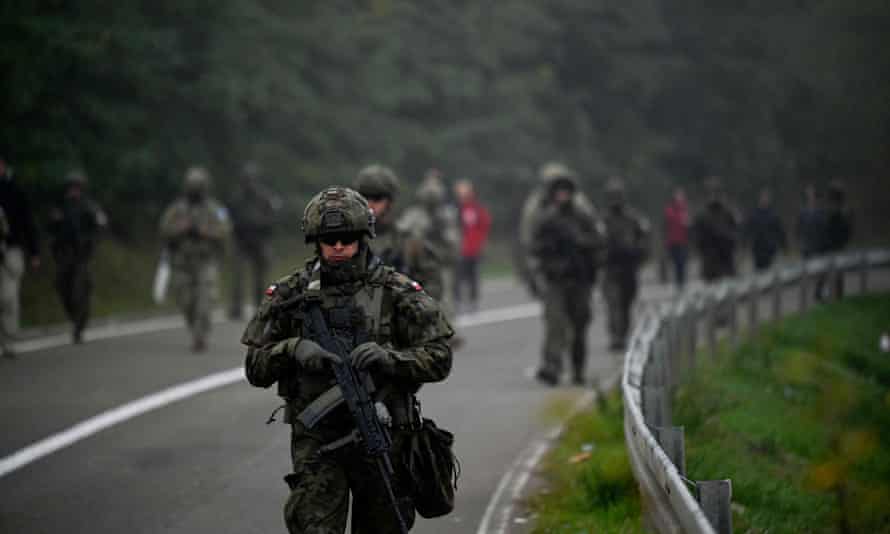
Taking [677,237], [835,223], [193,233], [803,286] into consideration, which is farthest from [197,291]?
[835,223]

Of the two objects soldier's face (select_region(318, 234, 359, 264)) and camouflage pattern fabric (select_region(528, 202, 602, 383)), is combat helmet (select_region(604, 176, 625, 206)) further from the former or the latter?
soldier's face (select_region(318, 234, 359, 264))

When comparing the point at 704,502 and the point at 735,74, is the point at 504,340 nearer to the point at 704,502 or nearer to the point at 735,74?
the point at 704,502

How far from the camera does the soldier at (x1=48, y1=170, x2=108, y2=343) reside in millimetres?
17109

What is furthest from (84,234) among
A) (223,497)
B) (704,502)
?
(704,502)

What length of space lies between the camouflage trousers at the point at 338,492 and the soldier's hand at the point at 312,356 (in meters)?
0.38

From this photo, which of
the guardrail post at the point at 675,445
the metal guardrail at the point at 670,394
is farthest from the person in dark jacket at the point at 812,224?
the guardrail post at the point at 675,445

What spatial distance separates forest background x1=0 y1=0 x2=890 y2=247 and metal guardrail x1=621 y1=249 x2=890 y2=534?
10.3m

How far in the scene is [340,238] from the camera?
604cm

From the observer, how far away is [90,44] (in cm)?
2252

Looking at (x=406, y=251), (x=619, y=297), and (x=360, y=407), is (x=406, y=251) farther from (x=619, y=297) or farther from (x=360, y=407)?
(x=619, y=297)

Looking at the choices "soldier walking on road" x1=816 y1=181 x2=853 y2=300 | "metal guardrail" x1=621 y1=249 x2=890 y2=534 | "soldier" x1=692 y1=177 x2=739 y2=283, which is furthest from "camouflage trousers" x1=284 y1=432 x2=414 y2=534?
"soldier walking on road" x1=816 y1=181 x2=853 y2=300

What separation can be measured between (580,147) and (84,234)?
84.8 ft

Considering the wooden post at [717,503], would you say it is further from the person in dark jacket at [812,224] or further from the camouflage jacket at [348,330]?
the person in dark jacket at [812,224]

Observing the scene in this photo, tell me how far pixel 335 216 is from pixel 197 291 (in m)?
10.6
